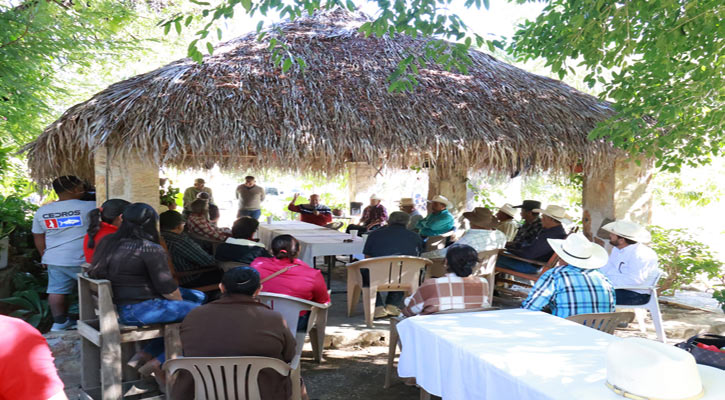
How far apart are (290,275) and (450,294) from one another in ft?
3.63

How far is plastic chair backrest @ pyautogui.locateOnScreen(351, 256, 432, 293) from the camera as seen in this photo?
4.80m

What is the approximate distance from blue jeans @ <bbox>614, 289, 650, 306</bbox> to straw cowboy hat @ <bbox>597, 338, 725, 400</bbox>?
9.42 ft

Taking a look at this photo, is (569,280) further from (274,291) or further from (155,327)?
(155,327)

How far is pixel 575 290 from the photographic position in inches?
129

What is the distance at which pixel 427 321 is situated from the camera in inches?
114

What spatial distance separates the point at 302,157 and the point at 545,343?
3.42 m

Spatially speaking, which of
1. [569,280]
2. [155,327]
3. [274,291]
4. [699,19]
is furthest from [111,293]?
[699,19]

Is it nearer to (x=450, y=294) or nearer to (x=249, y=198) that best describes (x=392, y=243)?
(x=450, y=294)

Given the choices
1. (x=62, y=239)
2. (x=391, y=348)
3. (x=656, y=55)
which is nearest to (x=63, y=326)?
(x=62, y=239)

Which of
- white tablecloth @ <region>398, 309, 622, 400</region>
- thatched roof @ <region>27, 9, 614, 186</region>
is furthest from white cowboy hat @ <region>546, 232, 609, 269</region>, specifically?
thatched roof @ <region>27, 9, 614, 186</region>

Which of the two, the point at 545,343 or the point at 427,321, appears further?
the point at 427,321

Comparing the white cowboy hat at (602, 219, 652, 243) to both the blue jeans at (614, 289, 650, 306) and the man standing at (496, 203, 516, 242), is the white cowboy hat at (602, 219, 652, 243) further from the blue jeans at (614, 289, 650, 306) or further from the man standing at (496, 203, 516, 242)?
the man standing at (496, 203, 516, 242)

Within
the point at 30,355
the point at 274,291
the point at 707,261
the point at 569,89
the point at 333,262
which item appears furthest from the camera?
the point at 333,262

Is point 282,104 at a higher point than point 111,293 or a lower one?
higher
